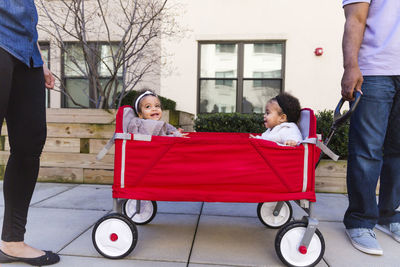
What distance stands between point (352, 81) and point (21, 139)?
211 centimetres

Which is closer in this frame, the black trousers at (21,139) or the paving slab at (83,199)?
the black trousers at (21,139)

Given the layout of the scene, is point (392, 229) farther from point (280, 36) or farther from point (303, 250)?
point (280, 36)

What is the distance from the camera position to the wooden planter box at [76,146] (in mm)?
3543

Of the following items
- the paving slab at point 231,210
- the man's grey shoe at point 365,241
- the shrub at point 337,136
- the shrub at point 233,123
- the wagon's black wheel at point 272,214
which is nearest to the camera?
the man's grey shoe at point 365,241

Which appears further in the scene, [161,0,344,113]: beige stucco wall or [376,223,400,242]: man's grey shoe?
[161,0,344,113]: beige stucco wall

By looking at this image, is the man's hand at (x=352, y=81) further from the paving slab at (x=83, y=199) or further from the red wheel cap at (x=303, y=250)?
the paving slab at (x=83, y=199)

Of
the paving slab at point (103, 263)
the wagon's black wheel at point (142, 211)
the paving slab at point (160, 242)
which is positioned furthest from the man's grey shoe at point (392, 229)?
the wagon's black wheel at point (142, 211)

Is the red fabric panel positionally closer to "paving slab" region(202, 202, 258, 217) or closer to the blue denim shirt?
the blue denim shirt

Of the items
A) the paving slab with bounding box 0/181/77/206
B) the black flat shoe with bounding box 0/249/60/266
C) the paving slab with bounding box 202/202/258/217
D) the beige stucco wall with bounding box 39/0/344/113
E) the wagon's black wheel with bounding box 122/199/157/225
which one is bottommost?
the paving slab with bounding box 202/202/258/217

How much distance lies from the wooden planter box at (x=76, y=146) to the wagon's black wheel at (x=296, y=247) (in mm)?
2279

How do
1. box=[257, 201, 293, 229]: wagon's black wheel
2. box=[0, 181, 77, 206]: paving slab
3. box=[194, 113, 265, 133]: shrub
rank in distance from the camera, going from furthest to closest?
box=[194, 113, 265, 133]: shrub
box=[0, 181, 77, 206]: paving slab
box=[257, 201, 293, 229]: wagon's black wheel

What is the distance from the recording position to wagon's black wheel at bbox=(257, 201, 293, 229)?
7.65ft

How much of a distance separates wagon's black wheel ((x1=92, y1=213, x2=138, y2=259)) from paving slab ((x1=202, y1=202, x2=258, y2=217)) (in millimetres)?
1052

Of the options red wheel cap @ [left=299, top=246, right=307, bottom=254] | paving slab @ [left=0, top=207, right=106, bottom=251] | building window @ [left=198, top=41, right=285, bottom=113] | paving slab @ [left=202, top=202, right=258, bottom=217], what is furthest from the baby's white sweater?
building window @ [left=198, top=41, right=285, bottom=113]
